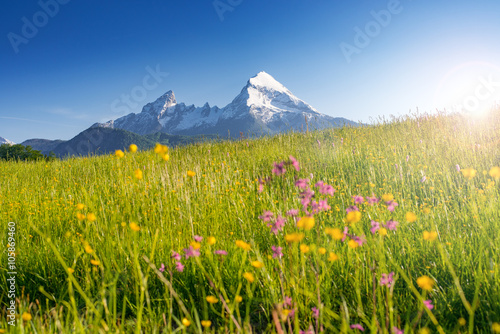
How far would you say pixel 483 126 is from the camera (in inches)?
235

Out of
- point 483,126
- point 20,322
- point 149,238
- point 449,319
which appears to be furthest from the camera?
Answer: point 483,126

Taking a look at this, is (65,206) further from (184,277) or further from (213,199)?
(184,277)

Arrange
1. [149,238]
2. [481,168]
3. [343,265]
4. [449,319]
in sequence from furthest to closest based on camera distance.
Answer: [481,168], [149,238], [343,265], [449,319]

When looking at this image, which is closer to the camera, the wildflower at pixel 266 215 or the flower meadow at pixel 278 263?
the flower meadow at pixel 278 263

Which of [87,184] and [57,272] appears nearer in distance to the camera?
[57,272]

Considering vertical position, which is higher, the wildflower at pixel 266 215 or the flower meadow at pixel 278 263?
the wildflower at pixel 266 215

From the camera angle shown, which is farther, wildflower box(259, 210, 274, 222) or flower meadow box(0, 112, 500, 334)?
wildflower box(259, 210, 274, 222)

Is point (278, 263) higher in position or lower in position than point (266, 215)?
lower

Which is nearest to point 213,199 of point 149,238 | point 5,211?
point 149,238

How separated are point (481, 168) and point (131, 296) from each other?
4.28 m

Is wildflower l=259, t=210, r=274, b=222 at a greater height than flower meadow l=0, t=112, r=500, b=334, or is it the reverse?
wildflower l=259, t=210, r=274, b=222

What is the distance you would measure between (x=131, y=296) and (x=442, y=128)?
7.12 metres

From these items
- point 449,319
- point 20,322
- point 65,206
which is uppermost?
point 65,206

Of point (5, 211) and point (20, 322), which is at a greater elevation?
point (5, 211)
